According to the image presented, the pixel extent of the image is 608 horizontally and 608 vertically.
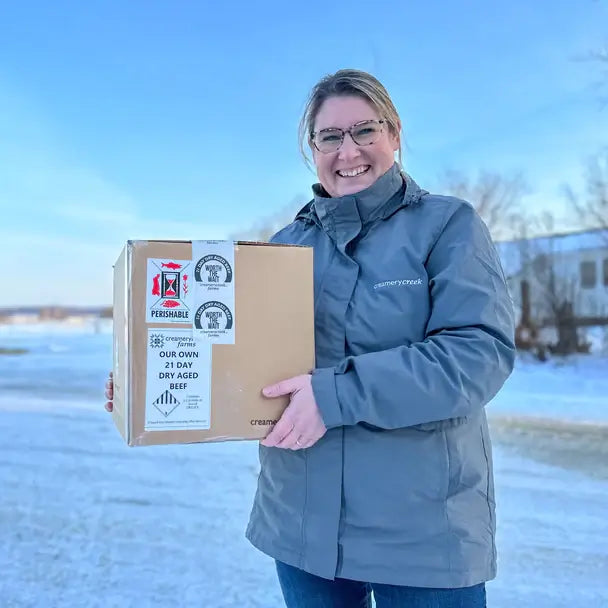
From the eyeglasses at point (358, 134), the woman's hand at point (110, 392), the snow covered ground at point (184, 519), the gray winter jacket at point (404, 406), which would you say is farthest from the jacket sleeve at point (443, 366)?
the snow covered ground at point (184, 519)

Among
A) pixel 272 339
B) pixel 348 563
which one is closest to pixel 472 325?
pixel 272 339

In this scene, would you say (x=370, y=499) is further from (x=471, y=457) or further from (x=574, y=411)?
(x=574, y=411)

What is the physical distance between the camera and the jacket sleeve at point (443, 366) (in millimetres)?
1134

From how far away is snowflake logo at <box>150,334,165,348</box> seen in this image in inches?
47.4

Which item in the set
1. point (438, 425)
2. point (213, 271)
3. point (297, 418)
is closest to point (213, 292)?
point (213, 271)

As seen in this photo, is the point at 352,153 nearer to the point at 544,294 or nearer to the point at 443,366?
the point at 443,366

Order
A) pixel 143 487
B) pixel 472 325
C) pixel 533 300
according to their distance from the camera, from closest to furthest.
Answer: pixel 472 325 → pixel 143 487 → pixel 533 300

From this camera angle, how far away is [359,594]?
4.59 feet

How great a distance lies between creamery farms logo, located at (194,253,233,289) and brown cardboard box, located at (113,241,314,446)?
0.01 m

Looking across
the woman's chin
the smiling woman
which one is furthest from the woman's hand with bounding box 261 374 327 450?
the woman's chin

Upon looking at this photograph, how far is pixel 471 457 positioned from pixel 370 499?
0.76 feet

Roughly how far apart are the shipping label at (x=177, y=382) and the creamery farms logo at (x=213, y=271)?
111mm

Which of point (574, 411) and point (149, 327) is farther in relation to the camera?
point (574, 411)

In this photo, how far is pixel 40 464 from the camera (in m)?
4.98
